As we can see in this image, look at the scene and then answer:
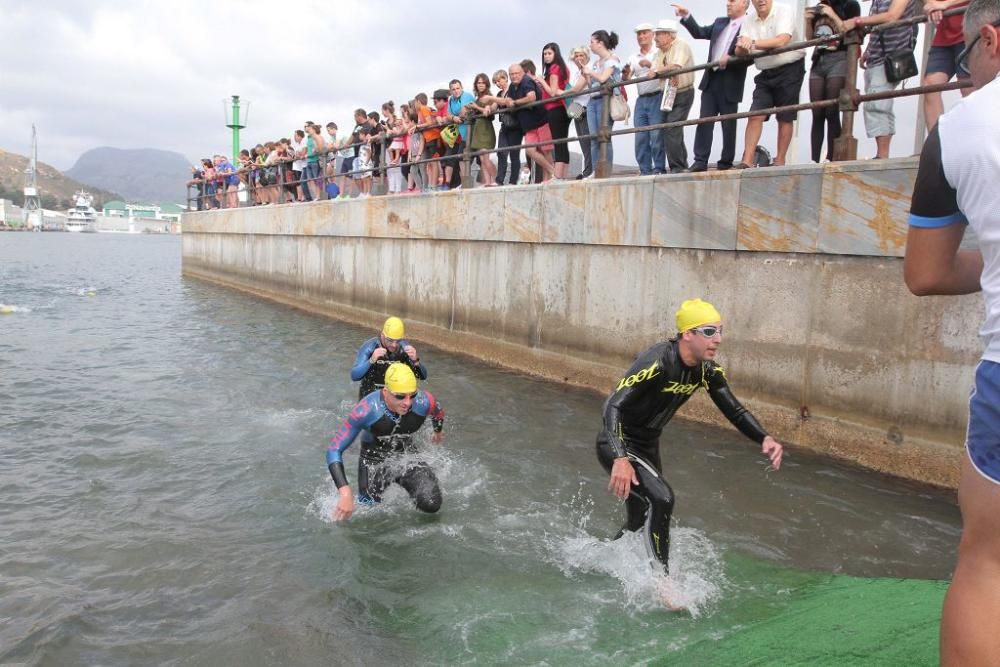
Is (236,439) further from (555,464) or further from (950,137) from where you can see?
(950,137)

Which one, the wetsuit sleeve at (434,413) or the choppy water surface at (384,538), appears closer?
the choppy water surface at (384,538)

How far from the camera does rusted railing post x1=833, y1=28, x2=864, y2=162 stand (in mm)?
7332

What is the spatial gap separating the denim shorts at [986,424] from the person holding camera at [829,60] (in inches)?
259

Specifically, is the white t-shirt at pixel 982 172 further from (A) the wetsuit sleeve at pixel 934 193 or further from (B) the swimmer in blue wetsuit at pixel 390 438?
(B) the swimmer in blue wetsuit at pixel 390 438

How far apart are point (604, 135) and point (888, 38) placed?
→ 3930mm

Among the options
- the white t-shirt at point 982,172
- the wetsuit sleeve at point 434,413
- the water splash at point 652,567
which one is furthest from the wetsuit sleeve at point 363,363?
the white t-shirt at point 982,172

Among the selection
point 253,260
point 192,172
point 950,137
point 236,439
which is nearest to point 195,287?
point 253,260

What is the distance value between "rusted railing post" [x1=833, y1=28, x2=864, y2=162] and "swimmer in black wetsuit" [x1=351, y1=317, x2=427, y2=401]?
5102 millimetres

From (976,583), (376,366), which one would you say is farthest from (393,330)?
(976,583)

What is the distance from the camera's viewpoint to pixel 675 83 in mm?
9523

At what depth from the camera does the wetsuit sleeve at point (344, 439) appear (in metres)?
6.15

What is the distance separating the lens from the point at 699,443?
28.2ft

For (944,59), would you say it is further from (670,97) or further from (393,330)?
(393,330)

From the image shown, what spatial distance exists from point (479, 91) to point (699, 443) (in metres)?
7.50
